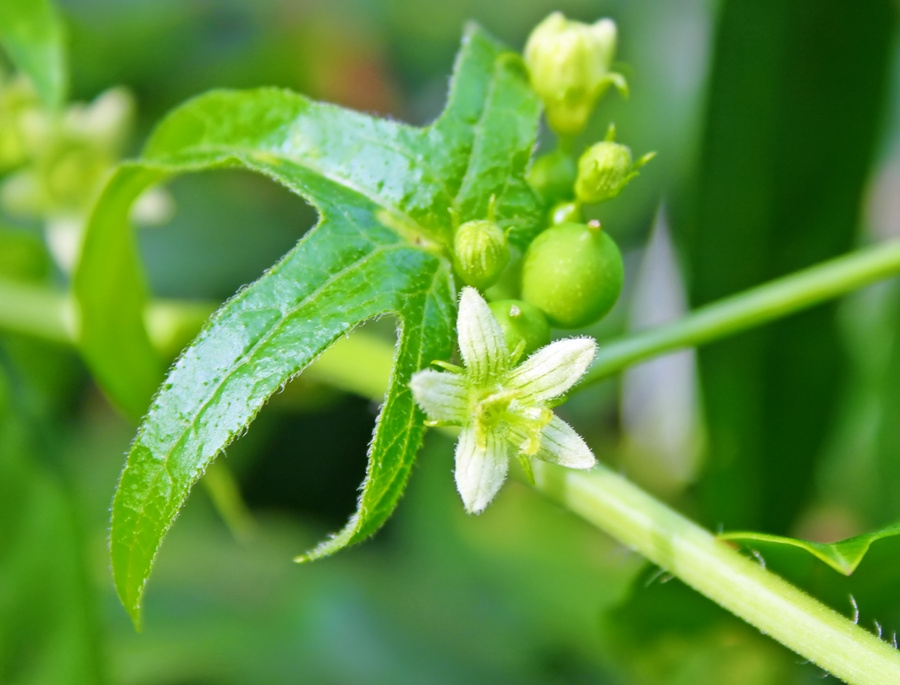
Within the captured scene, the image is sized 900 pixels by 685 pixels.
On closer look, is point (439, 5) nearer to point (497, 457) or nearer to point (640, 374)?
point (640, 374)

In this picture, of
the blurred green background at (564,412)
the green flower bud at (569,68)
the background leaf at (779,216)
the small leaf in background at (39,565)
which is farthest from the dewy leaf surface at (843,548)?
the small leaf in background at (39,565)

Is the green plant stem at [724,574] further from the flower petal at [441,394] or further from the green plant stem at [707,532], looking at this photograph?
the flower petal at [441,394]

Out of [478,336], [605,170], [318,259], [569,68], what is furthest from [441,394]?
[569,68]

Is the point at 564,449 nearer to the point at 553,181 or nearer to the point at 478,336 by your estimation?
the point at 478,336

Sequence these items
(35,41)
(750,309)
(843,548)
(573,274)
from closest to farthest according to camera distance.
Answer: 1. (843,548)
2. (573,274)
3. (750,309)
4. (35,41)

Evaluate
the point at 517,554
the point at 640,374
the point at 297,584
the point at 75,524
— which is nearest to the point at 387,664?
the point at 297,584

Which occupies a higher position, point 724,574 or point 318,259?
point 318,259

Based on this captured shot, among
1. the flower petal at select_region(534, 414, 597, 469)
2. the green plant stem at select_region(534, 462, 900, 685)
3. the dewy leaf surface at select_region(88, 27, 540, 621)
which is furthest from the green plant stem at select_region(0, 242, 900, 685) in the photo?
the dewy leaf surface at select_region(88, 27, 540, 621)

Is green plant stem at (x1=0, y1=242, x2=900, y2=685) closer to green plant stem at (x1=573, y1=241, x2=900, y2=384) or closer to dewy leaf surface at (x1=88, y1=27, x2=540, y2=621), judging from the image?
green plant stem at (x1=573, y1=241, x2=900, y2=384)
